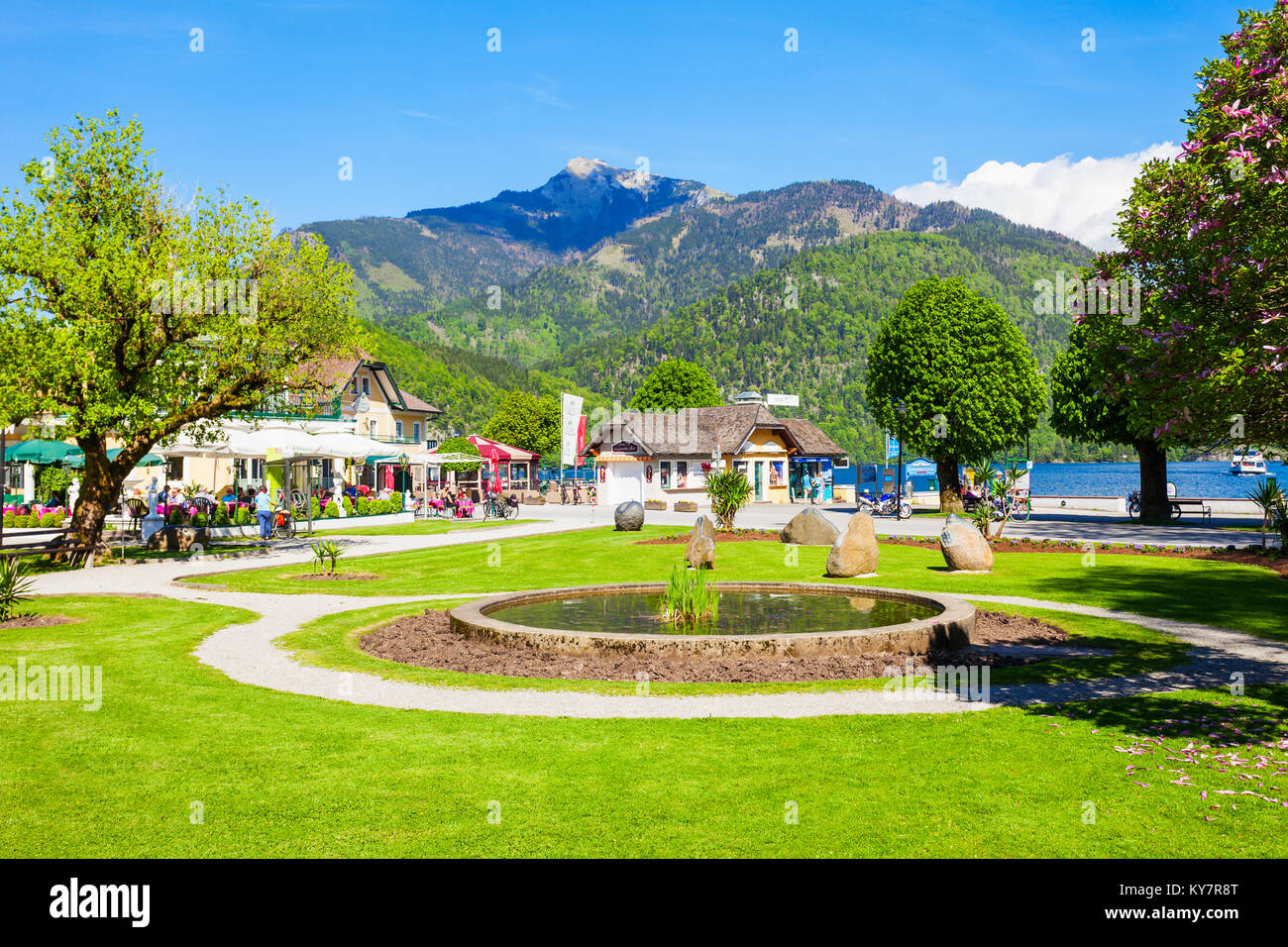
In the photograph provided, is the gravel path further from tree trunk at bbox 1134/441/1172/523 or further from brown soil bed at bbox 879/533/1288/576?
tree trunk at bbox 1134/441/1172/523

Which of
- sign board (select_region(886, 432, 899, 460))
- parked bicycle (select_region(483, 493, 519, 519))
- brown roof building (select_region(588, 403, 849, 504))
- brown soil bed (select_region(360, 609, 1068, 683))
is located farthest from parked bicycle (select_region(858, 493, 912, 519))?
brown soil bed (select_region(360, 609, 1068, 683))

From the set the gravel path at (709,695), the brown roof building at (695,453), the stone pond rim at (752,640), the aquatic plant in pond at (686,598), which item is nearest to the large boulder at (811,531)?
the gravel path at (709,695)

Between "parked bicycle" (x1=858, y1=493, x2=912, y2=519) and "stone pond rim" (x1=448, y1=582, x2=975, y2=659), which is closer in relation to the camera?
"stone pond rim" (x1=448, y1=582, x2=975, y2=659)

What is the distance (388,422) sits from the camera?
65.9m

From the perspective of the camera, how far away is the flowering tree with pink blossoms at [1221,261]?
9.99m

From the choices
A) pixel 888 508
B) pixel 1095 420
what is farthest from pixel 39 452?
pixel 1095 420

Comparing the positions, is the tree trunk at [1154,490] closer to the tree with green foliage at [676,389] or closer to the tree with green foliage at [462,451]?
the tree with green foliage at [462,451]

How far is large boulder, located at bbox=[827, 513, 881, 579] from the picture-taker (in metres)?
20.6

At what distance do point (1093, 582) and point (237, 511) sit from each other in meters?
28.7

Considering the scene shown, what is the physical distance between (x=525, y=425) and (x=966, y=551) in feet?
277

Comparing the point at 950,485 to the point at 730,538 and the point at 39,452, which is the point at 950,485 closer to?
the point at 730,538

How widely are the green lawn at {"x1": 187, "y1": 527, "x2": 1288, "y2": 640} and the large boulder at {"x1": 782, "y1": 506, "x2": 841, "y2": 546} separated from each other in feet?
3.19
